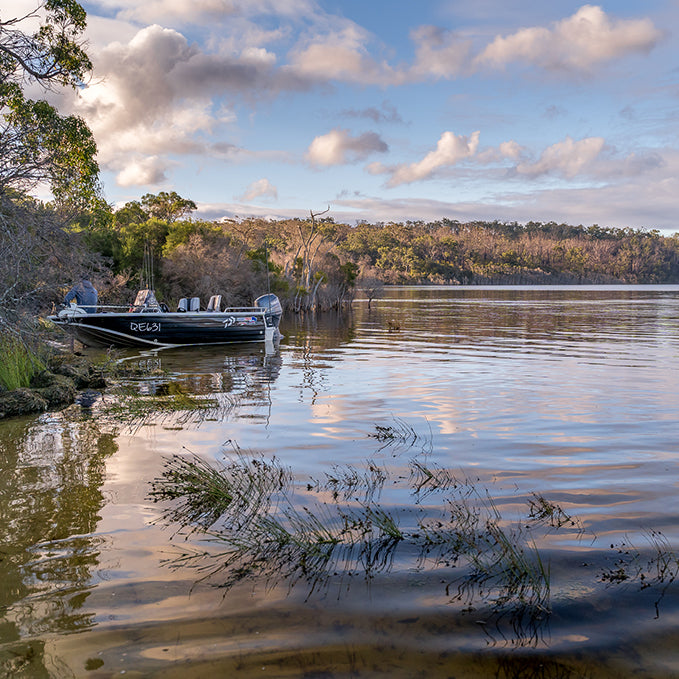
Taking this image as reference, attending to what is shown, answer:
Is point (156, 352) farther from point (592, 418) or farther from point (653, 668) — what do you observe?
point (653, 668)

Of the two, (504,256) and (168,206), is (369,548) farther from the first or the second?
(504,256)

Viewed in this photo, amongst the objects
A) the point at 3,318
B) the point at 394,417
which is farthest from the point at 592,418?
the point at 3,318

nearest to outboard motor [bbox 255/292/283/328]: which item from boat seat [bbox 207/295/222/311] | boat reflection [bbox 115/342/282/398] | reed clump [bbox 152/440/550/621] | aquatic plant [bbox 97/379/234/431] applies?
boat reflection [bbox 115/342/282/398]

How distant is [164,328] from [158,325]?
0.84ft

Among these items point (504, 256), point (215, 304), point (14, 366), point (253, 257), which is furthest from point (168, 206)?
point (504, 256)

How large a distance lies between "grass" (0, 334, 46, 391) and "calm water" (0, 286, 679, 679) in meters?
1.54

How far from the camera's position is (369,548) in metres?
5.25

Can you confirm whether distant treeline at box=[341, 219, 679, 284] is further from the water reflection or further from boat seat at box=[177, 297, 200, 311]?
the water reflection

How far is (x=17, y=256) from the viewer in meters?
8.96

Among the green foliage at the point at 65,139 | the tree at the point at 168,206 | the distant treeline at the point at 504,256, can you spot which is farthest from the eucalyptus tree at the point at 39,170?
the distant treeline at the point at 504,256

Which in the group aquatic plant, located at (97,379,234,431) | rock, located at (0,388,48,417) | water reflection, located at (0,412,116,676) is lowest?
water reflection, located at (0,412,116,676)

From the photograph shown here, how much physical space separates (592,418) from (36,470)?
28.5 feet

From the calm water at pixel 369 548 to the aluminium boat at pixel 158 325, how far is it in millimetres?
10507

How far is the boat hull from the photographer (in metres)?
21.2
